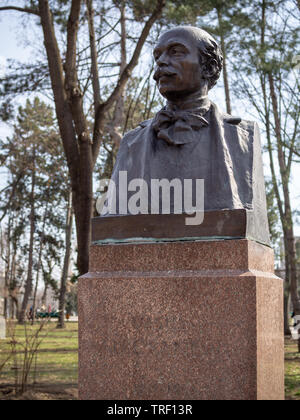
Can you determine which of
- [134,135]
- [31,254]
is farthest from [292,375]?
[31,254]

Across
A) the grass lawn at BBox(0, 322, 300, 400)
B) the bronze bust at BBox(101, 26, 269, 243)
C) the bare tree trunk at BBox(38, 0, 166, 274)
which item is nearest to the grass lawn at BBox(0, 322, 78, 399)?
the grass lawn at BBox(0, 322, 300, 400)

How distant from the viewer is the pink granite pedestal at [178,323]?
291 centimetres

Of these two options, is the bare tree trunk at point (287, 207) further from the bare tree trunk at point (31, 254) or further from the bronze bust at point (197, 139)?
the bare tree trunk at point (31, 254)

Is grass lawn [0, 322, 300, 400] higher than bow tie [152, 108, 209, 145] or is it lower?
lower

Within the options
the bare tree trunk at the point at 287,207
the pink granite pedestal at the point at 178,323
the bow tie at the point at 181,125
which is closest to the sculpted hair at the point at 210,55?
the bow tie at the point at 181,125

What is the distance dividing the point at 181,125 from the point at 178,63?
380 millimetres

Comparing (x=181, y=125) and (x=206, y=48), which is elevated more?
(x=206, y=48)

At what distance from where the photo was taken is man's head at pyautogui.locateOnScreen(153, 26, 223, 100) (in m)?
3.43

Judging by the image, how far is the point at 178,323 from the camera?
119 inches

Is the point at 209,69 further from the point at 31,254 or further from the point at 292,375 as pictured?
the point at 31,254

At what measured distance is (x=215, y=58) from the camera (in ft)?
11.8

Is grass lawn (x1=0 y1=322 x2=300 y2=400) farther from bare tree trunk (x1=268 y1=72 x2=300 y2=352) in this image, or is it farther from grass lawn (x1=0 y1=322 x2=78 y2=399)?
bare tree trunk (x1=268 y1=72 x2=300 y2=352)

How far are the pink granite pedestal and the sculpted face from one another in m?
1.04
